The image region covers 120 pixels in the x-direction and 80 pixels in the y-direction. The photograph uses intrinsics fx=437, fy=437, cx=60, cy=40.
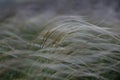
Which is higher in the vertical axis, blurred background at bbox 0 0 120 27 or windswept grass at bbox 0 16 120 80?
blurred background at bbox 0 0 120 27

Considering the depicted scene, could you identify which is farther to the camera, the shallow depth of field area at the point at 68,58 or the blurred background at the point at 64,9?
the blurred background at the point at 64,9

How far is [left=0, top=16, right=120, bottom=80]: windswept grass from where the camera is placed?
239 centimetres

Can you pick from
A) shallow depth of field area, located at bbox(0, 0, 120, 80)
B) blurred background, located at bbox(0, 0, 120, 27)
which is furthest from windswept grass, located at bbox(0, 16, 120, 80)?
blurred background, located at bbox(0, 0, 120, 27)

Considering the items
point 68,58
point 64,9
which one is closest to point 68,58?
point 68,58

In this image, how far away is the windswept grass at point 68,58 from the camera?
2.39 meters

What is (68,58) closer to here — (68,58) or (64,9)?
(68,58)

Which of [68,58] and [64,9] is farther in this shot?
[64,9]

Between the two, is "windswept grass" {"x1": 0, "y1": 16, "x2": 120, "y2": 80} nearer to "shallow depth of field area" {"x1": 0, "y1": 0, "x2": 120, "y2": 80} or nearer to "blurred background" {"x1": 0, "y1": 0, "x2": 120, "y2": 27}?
"shallow depth of field area" {"x1": 0, "y1": 0, "x2": 120, "y2": 80}

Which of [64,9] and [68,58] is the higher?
[64,9]

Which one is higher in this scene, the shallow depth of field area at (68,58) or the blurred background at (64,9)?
the blurred background at (64,9)

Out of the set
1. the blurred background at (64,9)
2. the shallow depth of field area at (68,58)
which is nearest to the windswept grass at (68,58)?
the shallow depth of field area at (68,58)

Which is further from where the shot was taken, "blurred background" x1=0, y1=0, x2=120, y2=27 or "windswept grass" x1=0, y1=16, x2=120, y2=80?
"blurred background" x1=0, y1=0, x2=120, y2=27

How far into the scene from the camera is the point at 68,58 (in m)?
2.44

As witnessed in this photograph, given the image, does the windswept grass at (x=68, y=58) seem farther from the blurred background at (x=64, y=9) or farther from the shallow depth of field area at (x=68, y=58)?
the blurred background at (x=64, y=9)
